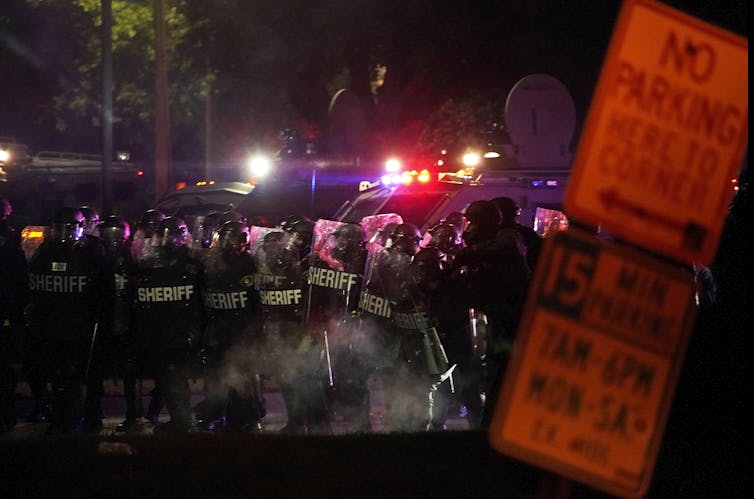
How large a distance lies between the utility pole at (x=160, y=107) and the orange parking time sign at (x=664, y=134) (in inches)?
661

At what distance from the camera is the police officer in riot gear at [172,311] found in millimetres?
8938

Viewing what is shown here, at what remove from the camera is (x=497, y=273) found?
7.63m

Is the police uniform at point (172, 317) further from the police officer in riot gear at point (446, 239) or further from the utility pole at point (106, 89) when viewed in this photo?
the utility pole at point (106, 89)

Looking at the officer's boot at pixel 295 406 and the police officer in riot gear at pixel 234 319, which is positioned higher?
the police officer in riot gear at pixel 234 319

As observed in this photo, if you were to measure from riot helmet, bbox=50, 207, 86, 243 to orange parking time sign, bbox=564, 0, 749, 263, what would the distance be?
19.7ft

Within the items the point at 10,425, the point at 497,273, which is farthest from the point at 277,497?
the point at 10,425

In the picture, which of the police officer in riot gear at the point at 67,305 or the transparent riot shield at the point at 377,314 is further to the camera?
the police officer in riot gear at the point at 67,305

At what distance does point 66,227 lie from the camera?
29.7ft

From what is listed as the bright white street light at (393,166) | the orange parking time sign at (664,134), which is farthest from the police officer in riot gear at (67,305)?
the orange parking time sign at (664,134)

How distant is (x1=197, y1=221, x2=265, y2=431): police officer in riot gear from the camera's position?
8.93 meters

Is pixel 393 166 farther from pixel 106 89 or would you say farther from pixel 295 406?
pixel 106 89

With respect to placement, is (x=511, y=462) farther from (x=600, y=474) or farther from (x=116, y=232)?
(x=116, y=232)

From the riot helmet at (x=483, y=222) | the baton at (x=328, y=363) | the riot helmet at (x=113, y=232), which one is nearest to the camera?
the riot helmet at (x=483, y=222)

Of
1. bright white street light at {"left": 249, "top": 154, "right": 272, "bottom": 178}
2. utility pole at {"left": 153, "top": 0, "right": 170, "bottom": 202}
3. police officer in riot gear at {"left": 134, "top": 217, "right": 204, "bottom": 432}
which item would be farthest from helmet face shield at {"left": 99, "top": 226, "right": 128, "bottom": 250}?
utility pole at {"left": 153, "top": 0, "right": 170, "bottom": 202}
